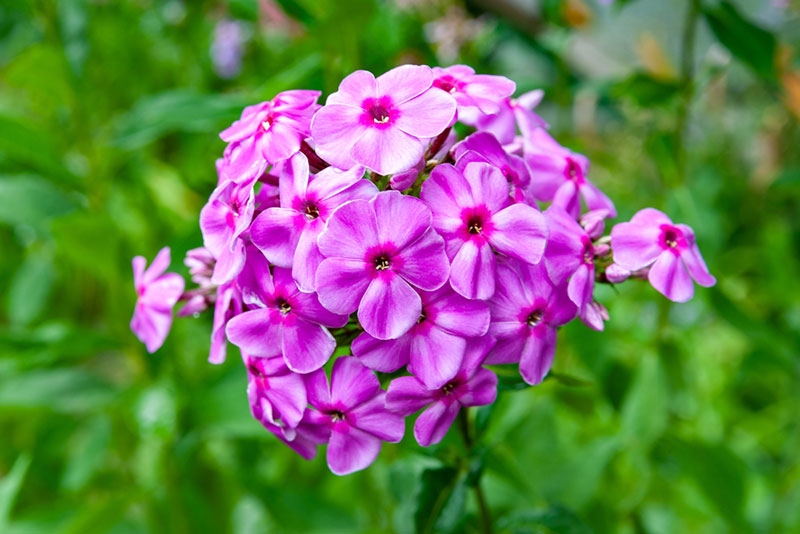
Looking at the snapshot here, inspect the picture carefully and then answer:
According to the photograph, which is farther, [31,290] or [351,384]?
[31,290]

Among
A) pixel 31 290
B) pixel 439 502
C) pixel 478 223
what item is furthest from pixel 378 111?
pixel 31 290

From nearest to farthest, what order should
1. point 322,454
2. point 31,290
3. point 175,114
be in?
1. point 175,114
2. point 322,454
3. point 31,290

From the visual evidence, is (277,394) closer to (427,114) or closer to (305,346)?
(305,346)

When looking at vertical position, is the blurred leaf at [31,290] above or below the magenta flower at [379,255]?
below

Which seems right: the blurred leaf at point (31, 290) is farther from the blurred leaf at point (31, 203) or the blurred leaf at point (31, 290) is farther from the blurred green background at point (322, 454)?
the blurred leaf at point (31, 203)

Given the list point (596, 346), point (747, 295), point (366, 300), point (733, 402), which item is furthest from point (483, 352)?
point (747, 295)

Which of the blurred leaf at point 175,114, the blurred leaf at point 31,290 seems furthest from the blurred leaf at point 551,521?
the blurred leaf at point 31,290
